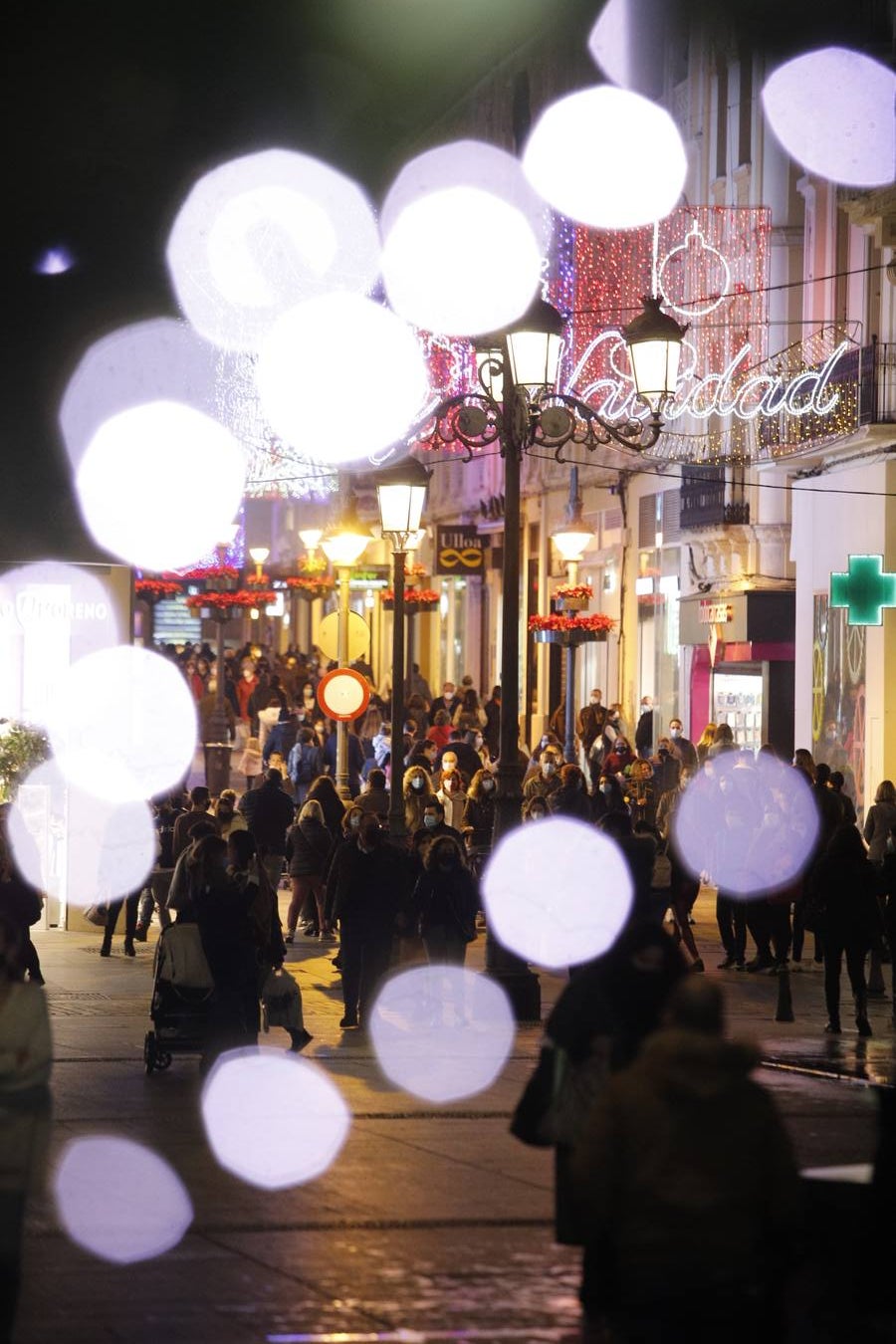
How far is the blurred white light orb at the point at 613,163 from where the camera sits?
40.1m

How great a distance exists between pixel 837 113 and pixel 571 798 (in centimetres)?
1223

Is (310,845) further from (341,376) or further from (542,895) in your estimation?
(341,376)

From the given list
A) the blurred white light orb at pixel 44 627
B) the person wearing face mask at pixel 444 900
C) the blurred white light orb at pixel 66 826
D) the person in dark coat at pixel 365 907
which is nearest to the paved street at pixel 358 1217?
the person in dark coat at pixel 365 907

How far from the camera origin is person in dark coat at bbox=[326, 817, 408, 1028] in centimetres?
1714

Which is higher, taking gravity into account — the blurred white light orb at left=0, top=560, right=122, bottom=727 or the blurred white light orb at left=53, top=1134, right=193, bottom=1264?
the blurred white light orb at left=0, top=560, right=122, bottom=727

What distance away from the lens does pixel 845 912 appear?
17.5 m

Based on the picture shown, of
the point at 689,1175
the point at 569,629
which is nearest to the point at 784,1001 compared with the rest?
the point at 689,1175

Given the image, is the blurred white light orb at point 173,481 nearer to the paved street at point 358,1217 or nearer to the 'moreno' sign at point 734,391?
the 'moreno' sign at point 734,391

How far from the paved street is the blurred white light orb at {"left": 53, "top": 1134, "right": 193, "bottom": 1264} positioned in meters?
0.09

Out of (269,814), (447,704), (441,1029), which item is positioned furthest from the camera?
(447,704)

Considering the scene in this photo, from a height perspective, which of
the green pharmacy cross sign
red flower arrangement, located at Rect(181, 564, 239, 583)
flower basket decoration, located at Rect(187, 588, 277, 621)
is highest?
red flower arrangement, located at Rect(181, 564, 239, 583)

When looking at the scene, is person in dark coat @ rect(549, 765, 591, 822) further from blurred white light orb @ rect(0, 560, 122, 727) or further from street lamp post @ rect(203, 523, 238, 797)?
street lamp post @ rect(203, 523, 238, 797)

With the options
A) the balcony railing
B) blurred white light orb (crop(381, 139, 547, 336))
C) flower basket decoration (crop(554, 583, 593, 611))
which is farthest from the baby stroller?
the balcony railing

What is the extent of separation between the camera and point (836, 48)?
101ft
